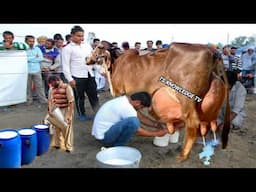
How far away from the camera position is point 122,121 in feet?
10.7

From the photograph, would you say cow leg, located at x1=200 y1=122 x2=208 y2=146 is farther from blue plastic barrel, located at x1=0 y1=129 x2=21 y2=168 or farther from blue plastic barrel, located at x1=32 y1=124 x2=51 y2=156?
blue plastic barrel, located at x1=0 y1=129 x2=21 y2=168

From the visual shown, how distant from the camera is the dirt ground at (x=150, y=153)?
3.27 meters

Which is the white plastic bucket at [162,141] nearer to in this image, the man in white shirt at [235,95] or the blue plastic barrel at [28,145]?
the man in white shirt at [235,95]

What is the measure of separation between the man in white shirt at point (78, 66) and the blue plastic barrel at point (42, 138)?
0.76 m

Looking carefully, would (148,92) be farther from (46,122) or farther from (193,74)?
(46,122)

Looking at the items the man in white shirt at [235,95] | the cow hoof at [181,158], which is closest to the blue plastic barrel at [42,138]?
the cow hoof at [181,158]

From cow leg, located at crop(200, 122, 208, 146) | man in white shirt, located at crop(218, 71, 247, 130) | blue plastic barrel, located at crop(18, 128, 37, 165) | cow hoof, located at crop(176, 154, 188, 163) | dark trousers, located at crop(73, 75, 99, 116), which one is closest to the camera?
blue plastic barrel, located at crop(18, 128, 37, 165)

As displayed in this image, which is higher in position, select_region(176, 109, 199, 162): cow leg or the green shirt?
the green shirt

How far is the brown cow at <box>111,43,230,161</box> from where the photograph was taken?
299 cm

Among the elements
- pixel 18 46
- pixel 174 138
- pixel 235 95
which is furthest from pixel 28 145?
pixel 18 46

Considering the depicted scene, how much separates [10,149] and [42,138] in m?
0.51

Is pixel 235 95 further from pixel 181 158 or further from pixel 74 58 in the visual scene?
pixel 74 58

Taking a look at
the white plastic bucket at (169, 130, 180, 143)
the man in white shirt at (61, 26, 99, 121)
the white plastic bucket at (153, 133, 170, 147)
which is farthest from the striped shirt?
the white plastic bucket at (169, 130, 180, 143)

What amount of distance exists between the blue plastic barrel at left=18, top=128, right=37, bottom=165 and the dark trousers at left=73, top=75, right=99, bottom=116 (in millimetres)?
1302
